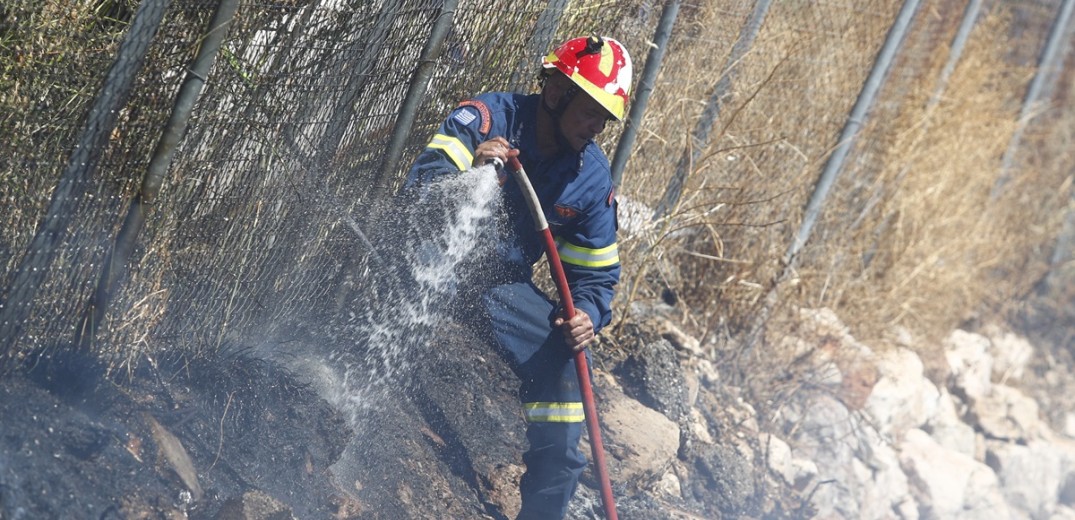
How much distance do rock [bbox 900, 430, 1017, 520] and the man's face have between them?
14.2ft

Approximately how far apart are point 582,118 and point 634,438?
185cm

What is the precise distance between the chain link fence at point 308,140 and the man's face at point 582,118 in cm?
60

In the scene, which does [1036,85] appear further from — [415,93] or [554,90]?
[415,93]

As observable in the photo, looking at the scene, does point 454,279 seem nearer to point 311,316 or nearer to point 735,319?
point 311,316

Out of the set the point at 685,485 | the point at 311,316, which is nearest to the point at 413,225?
the point at 311,316

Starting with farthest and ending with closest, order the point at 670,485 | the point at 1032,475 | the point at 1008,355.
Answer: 1. the point at 1008,355
2. the point at 1032,475
3. the point at 670,485

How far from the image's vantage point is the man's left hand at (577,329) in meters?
3.90

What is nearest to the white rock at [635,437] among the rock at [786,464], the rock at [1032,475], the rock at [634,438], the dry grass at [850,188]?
the rock at [634,438]

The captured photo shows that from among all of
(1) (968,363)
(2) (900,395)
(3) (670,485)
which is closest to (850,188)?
(2) (900,395)

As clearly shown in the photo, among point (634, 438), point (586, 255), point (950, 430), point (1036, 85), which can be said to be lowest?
point (634, 438)

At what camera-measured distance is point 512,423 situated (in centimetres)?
458

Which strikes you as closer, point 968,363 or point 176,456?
point 176,456

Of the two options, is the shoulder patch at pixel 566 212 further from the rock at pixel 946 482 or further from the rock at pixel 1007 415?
the rock at pixel 1007 415

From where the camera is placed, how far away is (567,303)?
12.8ft
